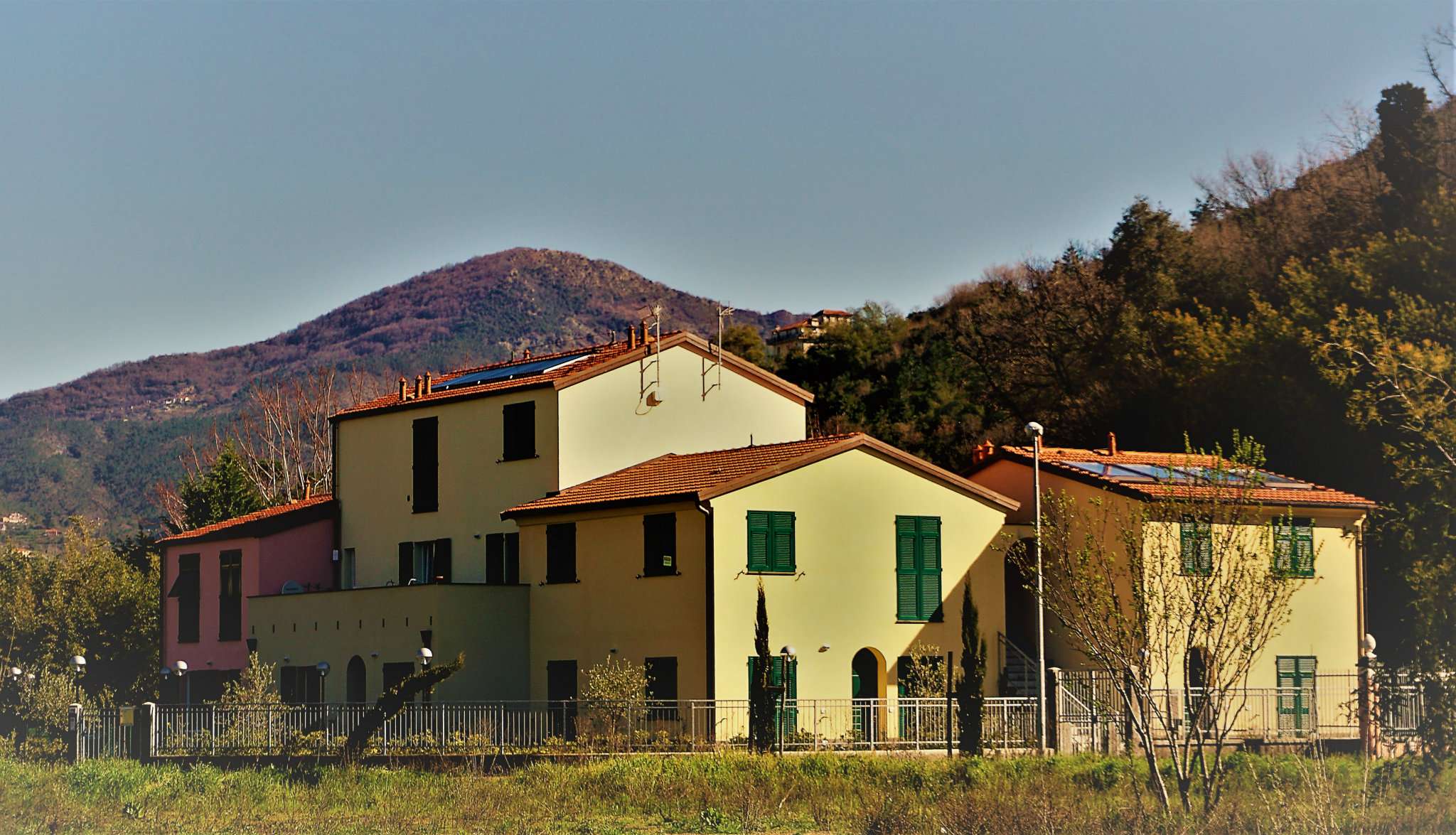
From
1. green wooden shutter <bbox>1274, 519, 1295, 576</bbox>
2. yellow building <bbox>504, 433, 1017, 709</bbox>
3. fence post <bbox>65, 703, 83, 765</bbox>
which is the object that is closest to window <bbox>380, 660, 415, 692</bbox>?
yellow building <bbox>504, 433, 1017, 709</bbox>

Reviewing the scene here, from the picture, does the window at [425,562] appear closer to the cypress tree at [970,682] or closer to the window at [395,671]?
the window at [395,671]

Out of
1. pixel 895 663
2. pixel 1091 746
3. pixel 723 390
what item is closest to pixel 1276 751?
pixel 1091 746

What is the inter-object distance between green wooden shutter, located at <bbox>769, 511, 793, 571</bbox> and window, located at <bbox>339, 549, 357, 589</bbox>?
16.1 m

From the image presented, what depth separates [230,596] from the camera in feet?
163

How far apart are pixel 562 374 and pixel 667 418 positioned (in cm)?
320

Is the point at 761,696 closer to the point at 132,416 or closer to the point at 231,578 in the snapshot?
the point at 231,578

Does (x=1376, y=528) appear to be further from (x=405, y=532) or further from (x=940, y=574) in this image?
(x=405, y=532)

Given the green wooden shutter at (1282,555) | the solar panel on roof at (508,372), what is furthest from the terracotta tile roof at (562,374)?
the green wooden shutter at (1282,555)

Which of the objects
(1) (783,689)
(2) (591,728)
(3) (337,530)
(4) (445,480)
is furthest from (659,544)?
(3) (337,530)

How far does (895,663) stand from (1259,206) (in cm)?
2817

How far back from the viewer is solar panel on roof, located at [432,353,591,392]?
46.3 metres

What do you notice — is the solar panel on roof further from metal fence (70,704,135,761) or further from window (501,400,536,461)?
metal fence (70,704,135,761)

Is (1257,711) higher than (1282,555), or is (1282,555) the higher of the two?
(1282,555)

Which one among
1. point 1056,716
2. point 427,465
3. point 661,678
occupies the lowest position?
point 1056,716
